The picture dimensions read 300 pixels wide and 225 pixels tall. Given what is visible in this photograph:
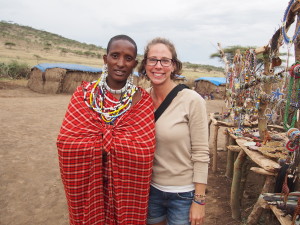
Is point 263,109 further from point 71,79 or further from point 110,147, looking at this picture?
point 71,79

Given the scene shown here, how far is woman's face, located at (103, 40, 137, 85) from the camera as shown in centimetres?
166

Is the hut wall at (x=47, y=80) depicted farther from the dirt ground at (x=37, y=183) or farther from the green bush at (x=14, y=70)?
the dirt ground at (x=37, y=183)

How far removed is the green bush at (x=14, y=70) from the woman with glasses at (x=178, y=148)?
17263 millimetres

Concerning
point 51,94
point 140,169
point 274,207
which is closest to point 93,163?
point 140,169

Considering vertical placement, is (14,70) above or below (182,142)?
below

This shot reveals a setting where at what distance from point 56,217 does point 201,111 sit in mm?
2726

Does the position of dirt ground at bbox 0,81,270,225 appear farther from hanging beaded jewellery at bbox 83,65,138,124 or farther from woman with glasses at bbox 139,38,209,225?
hanging beaded jewellery at bbox 83,65,138,124

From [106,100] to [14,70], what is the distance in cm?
1771

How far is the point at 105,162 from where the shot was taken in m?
1.59

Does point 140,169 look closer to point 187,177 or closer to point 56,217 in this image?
point 187,177

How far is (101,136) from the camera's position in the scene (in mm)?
1554

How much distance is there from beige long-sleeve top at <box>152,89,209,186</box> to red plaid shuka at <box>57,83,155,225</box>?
100mm

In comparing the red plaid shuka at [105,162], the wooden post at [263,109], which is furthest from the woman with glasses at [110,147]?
the wooden post at [263,109]

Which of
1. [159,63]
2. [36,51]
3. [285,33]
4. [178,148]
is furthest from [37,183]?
[36,51]
